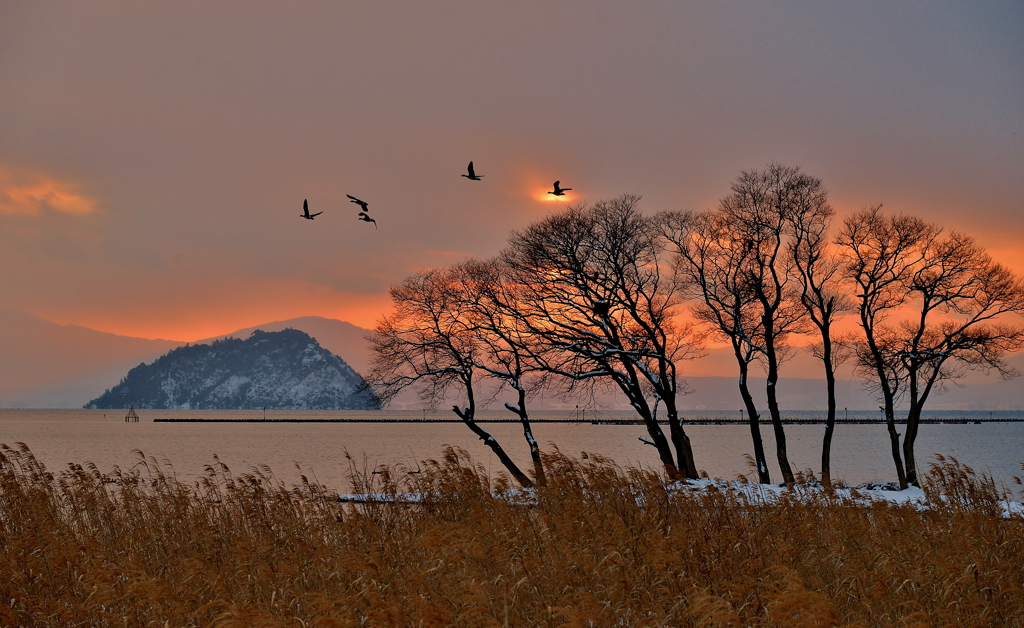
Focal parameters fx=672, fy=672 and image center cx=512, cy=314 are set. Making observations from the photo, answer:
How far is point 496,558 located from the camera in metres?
8.52

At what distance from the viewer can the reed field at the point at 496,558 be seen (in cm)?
682

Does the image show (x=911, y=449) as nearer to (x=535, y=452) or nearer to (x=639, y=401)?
(x=639, y=401)

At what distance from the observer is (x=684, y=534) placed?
30.0 ft

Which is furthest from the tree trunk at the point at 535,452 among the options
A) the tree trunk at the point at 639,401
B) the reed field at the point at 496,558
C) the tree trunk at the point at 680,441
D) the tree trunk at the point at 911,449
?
the tree trunk at the point at 911,449

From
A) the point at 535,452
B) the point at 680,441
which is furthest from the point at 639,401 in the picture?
the point at 535,452

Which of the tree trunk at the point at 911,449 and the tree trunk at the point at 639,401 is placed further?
the tree trunk at the point at 911,449

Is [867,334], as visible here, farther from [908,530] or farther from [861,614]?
[861,614]

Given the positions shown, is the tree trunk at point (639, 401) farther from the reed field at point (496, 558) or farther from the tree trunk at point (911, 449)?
the reed field at point (496, 558)

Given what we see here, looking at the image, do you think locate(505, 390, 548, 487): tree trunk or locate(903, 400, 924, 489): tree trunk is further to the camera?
locate(903, 400, 924, 489): tree trunk

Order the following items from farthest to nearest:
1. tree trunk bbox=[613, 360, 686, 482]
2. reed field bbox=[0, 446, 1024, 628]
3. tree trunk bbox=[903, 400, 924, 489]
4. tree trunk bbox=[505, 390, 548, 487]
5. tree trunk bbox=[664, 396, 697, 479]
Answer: tree trunk bbox=[903, 400, 924, 489], tree trunk bbox=[613, 360, 686, 482], tree trunk bbox=[664, 396, 697, 479], tree trunk bbox=[505, 390, 548, 487], reed field bbox=[0, 446, 1024, 628]

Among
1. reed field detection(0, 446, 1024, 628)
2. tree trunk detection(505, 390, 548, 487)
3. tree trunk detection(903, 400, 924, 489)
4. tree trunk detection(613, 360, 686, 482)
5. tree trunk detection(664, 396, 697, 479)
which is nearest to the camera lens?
reed field detection(0, 446, 1024, 628)

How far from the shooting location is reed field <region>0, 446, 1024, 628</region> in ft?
22.4

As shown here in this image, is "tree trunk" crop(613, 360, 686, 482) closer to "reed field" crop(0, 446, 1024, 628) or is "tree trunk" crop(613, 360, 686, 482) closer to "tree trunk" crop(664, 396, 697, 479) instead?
"tree trunk" crop(664, 396, 697, 479)

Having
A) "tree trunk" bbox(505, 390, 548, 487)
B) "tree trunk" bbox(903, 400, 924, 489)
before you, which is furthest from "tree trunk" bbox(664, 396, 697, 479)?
"tree trunk" bbox(903, 400, 924, 489)
